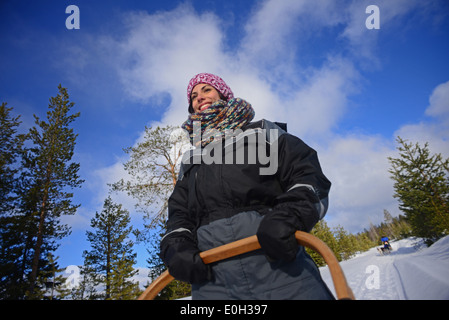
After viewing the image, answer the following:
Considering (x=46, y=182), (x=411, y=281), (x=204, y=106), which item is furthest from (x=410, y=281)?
(x=46, y=182)

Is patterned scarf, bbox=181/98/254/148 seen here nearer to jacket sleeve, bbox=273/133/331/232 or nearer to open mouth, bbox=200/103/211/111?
open mouth, bbox=200/103/211/111

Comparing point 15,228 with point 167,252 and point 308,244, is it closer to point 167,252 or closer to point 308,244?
point 167,252

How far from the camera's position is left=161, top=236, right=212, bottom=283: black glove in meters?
A: 1.39

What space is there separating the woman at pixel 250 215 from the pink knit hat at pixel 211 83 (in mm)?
1006

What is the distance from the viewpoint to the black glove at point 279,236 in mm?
1204

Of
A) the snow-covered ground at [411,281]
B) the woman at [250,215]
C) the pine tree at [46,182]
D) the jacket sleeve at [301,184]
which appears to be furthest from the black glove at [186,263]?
the pine tree at [46,182]

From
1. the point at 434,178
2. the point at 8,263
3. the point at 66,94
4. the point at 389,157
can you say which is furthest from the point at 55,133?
the point at 434,178

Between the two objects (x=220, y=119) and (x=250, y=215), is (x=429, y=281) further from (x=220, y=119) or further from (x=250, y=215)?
(x=220, y=119)

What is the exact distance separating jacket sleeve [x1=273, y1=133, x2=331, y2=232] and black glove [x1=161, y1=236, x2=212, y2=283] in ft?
2.04

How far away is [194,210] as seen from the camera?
177 centimetres

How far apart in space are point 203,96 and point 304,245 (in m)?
2.07

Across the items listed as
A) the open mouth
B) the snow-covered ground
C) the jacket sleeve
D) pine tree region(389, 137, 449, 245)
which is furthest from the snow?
pine tree region(389, 137, 449, 245)

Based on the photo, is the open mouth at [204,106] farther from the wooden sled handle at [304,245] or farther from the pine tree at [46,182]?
the pine tree at [46,182]
